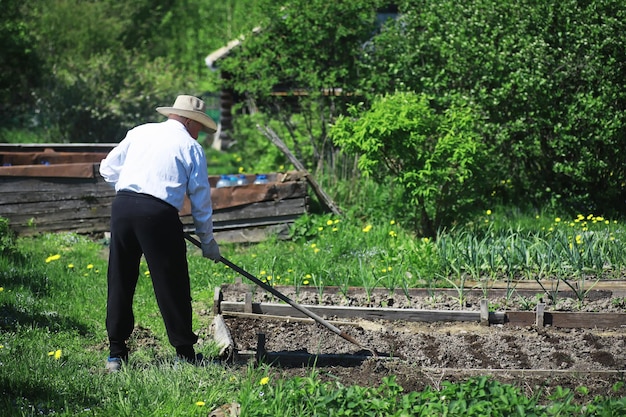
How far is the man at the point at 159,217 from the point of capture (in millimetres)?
5242

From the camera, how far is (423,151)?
30.4ft

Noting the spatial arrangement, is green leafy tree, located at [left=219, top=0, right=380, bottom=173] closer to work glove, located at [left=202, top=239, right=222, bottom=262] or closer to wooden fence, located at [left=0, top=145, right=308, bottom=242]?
wooden fence, located at [left=0, top=145, right=308, bottom=242]

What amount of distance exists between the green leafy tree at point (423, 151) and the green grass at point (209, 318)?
456 mm

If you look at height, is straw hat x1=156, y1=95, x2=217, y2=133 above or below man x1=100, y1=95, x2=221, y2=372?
above

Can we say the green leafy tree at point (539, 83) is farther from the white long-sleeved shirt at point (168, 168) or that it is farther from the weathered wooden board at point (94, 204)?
the white long-sleeved shirt at point (168, 168)

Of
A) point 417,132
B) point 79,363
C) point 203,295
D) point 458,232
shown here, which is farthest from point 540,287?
point 79,363

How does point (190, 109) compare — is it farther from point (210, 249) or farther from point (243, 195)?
point (243, 195)

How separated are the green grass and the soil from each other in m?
0.29

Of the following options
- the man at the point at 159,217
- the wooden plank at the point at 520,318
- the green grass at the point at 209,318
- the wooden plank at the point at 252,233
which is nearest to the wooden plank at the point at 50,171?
the green grass at the point at 209,318

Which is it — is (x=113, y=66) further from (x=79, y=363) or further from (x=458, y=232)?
(x=79, y=363)

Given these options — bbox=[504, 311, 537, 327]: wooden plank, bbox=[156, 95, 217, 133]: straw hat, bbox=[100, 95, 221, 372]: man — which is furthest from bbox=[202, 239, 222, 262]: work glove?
bbox=[504, 311, 537, 327]: wooden plank

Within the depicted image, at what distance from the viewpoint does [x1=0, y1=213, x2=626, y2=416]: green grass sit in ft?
14.3

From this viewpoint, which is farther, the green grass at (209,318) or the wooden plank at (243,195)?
the wooden plank at (243,195)

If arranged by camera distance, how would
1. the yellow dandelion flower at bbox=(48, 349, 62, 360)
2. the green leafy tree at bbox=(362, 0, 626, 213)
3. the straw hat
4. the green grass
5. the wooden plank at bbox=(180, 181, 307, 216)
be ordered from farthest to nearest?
1. the green leafy tree at bbox=(362, 0, 626, 213)
2. the wooden plank at bbox=(180, 181, 307, 216)
3. the straw hat
4. the yellow dandelion flower at bbox=(48, 349, 62, 360)
5. the green grass
